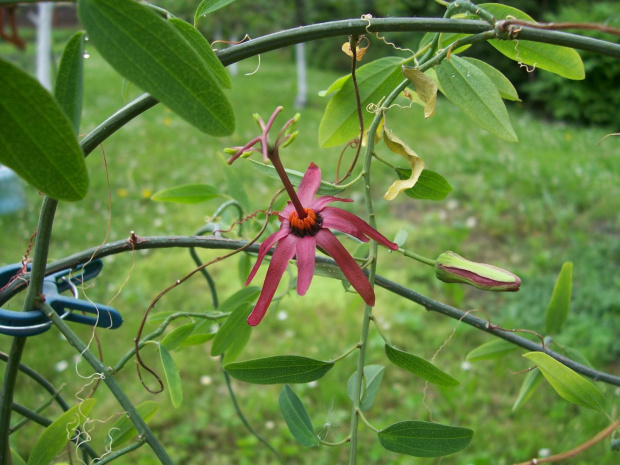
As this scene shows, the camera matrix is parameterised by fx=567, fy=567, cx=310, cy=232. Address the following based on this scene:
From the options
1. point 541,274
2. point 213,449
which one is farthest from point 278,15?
point 213,449

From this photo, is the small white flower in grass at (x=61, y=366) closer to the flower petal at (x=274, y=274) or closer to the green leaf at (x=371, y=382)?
the green leaf at (x=371, y=382)

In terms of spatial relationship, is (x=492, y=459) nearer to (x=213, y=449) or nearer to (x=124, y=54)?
(x=213, y=449)

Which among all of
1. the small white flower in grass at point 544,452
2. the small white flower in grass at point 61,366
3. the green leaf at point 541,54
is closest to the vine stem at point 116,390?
the green leaf at point 541,54

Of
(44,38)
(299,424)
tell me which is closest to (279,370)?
(299,424)

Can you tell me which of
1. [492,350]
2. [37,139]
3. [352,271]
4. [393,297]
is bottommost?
[393,297]

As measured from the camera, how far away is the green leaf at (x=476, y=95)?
396 millimetres

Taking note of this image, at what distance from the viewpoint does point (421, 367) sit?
0.41 meters

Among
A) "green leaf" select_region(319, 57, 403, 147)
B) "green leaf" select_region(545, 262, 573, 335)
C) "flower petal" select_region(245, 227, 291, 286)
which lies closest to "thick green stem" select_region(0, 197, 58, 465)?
"flower petal" select_region(245, 227, 291, 286)

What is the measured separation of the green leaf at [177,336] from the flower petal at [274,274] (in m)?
0.22

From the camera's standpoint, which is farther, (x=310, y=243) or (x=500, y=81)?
(x=500, y=81)

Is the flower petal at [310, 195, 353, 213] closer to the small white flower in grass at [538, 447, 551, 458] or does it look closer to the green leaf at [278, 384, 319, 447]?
the green leaf at [278, 384, 319, 447]

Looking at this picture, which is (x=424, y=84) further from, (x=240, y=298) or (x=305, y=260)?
(x=240, y=298)

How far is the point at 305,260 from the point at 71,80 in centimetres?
16

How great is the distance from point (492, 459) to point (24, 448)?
3.65ft
